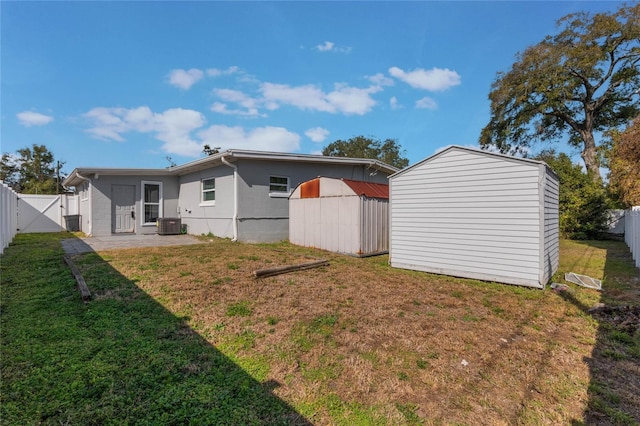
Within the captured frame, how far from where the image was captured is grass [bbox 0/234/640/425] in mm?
2150

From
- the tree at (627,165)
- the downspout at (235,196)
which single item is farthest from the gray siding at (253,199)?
the tree at (627,165)

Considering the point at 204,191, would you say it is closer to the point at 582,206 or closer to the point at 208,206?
the point at 208,206

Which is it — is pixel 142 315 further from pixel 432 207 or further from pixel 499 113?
pixel 499 113

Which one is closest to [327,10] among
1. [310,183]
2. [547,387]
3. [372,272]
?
[310,183]

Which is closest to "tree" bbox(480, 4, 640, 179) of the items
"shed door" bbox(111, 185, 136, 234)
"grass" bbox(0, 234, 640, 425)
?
"grass" bbox(0, 234, 640, 425)

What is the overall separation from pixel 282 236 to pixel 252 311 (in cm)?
748

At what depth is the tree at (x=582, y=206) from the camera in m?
14.6


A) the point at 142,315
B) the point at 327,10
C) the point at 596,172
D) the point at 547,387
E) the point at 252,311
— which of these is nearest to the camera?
the point at 547,387

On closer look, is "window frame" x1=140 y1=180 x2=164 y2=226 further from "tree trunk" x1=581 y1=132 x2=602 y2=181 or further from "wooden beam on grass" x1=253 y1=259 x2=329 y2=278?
"tree trunk" x1=581 y1=132 x2=602 y2=181

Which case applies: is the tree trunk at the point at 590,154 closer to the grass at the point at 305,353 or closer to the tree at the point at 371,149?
the grass at the point at 305,353

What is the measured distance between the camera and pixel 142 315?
3791 millimetres

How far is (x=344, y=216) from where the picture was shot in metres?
9.10

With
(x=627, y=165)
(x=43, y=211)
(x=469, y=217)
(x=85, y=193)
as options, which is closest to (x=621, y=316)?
(x=469, y=217)

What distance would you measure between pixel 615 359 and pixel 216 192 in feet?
37.2
